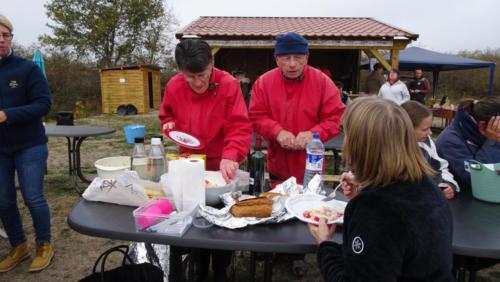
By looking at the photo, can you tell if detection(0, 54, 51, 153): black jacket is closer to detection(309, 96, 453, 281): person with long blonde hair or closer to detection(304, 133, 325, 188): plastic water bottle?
detection(304, 133, 325, 188): plastic water bottle

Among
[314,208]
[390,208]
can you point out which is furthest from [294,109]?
[390,208]

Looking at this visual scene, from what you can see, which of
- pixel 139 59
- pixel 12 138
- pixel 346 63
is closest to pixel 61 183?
pixel 12 138

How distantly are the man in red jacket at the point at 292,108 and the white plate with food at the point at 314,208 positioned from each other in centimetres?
71

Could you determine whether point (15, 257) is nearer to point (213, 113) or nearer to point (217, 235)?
point (213, 113)

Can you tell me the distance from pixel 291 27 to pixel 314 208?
9.46m

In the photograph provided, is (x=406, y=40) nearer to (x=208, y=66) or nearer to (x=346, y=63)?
(x=346, y=63)

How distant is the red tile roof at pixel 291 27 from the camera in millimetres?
8875

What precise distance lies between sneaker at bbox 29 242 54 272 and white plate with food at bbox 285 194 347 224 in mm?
2162

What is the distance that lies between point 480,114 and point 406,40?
25.3 ft

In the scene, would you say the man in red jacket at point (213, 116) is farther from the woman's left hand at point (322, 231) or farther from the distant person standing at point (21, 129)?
the distant person standing at point (21, 129)

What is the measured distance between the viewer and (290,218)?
4.57 ft

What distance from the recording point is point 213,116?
202 centimetres

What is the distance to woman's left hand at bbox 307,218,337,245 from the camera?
1225 millimetres

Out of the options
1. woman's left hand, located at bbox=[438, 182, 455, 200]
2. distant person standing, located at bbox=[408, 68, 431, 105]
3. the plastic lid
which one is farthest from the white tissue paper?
distant person standing, located at bbox=[408, 68, 431, 105]
